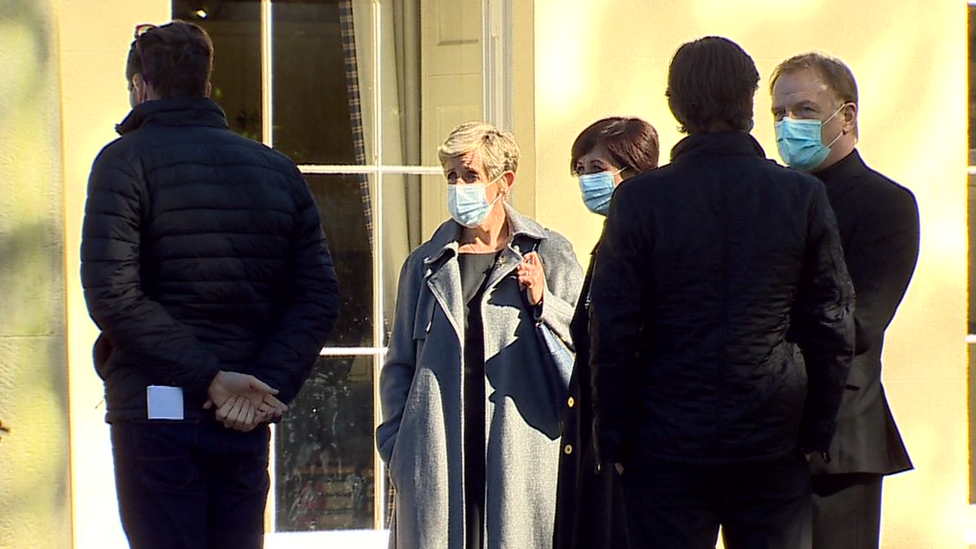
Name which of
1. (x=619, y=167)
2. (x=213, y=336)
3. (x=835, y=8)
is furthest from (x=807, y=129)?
(x=835, y=8)

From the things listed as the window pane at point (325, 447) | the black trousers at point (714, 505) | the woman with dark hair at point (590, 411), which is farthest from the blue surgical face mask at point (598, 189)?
the window pane at point (325, 447)

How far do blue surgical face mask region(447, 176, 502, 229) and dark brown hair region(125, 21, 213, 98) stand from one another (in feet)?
2.95

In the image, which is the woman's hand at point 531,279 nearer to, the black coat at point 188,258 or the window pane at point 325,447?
the black coat at point 188,258

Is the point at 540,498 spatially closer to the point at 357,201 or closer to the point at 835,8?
the point at 357,201

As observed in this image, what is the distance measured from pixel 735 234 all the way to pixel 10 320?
8.48 feet

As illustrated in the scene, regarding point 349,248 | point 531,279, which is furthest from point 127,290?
point 349,248

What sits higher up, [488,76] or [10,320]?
[488,76]

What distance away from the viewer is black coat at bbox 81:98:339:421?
3244 millimetres

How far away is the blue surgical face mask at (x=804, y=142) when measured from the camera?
3.60 metres

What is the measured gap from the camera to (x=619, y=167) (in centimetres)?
391

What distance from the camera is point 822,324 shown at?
318 cm

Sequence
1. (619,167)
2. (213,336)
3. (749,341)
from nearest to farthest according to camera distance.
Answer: (749,341) < (213,336) < (619,167)

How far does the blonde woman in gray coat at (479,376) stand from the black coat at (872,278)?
0.85 m

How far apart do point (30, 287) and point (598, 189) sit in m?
1.94
